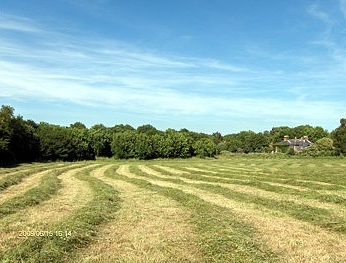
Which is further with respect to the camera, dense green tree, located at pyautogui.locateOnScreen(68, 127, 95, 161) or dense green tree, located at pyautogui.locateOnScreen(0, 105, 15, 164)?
dense green tree, located at pyautogui.locateOnScreen(68, 127, 95, 161)

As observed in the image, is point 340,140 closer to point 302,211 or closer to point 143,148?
point 143,148

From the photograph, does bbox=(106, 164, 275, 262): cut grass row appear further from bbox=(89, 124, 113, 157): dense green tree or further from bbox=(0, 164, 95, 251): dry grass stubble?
bbox=(89, 124, 113, 157): dense green tree

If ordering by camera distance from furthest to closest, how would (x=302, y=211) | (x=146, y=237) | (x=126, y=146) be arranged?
1. (x=126, y=146)
2. (x=302, y=211)
3. (x=146, y=237)

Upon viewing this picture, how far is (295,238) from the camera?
41.7ft

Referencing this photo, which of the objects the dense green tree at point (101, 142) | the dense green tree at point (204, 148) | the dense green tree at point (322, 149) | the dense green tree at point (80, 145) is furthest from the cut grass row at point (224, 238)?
the dense green tree at point (204, 148)

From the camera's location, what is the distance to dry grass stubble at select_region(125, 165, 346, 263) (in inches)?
426

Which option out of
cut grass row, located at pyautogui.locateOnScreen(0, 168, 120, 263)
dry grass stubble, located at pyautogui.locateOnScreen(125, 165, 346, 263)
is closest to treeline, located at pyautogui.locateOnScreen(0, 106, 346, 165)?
cut grass row, located at pyautogui.locateOnScreen(0, 168, 120, 263)

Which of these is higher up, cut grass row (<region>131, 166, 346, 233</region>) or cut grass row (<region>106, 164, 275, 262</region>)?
cut grass row (<region>131, 166, 346, 233</region>)

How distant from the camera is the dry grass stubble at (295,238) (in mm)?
10815

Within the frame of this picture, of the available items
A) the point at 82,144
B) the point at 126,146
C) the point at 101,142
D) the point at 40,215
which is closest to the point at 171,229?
the point at 40,215

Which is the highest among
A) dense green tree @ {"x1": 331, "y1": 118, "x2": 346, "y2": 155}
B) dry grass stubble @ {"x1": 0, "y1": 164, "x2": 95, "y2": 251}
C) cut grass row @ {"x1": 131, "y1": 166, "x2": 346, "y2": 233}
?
dense green tree @ {"x1": 331, "y1": 118, "x2": 346, "y2": 155}

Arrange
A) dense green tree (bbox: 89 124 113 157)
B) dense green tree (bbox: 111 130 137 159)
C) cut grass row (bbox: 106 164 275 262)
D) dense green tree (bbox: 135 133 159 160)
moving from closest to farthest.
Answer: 1. cut grass row (bbox: 106 164 275 262)
2. dense green tree (bbox: 135 133 159 160)
3. dense green tree (bbox: 111 130 137 159)
4. dense green tree (bbox: 89 124 113 157)

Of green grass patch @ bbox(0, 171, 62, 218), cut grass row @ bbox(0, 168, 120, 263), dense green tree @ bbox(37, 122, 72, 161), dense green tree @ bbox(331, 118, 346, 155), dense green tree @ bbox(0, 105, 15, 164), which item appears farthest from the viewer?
dense green tree @ bbox(331, 118, 346, 155)

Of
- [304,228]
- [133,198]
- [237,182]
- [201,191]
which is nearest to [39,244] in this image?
[304,228]
